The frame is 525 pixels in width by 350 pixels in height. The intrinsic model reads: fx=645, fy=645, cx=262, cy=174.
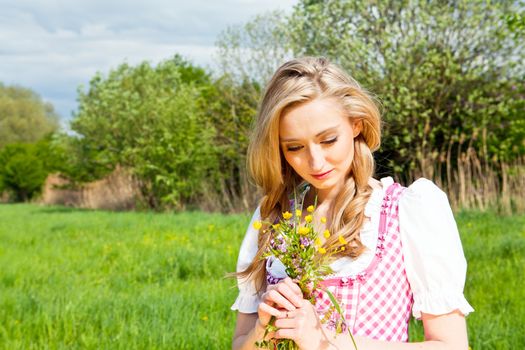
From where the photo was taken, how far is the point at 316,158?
5.90 feet

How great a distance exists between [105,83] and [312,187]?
20682 millimetres

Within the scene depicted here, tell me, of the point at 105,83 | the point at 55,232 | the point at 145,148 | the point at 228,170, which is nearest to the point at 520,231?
the point at 55,232

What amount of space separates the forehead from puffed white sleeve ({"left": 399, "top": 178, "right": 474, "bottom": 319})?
1.05ft

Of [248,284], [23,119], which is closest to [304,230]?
[248,284]

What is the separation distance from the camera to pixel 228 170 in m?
17.6

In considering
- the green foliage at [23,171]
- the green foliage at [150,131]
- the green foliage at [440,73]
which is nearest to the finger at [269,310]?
the green foliage at [440,73]

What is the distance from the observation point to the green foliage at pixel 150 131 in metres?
17.9

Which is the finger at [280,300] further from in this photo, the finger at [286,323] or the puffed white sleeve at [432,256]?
the puffed white sleeve at [432,256]

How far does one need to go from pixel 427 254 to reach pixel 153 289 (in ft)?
12.6

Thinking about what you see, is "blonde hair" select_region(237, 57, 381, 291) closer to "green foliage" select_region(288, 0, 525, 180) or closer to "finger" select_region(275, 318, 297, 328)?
"finger" select_region(275, 318, 297, 328)

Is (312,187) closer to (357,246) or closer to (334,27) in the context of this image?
(357,246)

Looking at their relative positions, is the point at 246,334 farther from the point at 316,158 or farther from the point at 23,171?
the point at 23,171

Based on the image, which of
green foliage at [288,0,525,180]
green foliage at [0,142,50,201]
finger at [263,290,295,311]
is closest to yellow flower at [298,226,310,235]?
finger at [263,290,295,311]

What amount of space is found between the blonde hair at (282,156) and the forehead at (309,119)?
0.7 inches
